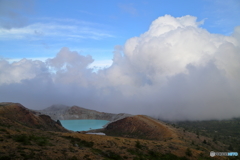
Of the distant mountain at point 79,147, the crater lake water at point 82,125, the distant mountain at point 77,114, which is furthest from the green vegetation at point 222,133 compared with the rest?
the distant mountain at point 77,114

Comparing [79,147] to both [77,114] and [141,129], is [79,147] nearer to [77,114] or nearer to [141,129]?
[141,129]

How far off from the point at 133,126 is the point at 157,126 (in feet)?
31.1

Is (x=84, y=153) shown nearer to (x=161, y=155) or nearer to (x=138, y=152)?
(x=138, y=152)

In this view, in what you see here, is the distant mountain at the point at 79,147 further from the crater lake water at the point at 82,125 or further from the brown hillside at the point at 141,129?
the crater lake water at the point at 82,125

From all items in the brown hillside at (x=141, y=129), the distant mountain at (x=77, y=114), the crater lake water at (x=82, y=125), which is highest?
the distant mountain at (x=77, y=114)

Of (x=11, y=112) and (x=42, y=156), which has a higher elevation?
(x=11, y=112)

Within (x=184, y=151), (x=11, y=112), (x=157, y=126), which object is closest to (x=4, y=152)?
(x=184, y=151)

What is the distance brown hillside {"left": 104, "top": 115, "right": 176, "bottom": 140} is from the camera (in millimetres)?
46284

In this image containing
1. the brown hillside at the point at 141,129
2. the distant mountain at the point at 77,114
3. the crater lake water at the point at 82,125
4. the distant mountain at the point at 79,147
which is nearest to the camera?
the distant mountain at the point at 79,147

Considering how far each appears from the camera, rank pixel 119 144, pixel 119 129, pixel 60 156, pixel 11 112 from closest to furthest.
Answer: pixel 60 156 → pixel 119 144 → pixel 11 112 → pixel 119 129

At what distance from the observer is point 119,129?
208 ft

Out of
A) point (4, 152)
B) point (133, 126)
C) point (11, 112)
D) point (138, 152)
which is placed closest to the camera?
point (4, 152)

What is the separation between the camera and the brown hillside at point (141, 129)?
4628 cm

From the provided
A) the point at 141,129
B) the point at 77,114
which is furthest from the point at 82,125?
the point at 141,129
